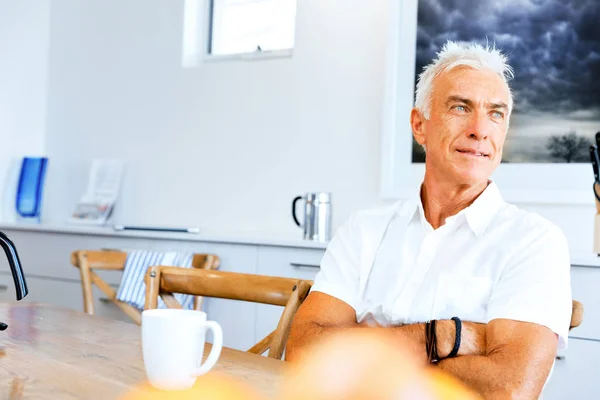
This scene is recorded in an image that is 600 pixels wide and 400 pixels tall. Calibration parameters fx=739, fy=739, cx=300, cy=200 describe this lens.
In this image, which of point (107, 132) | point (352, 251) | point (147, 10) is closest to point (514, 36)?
point (352, 251)

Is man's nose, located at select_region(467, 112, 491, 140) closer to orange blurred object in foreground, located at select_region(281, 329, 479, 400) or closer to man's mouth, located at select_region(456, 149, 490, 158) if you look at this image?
man's mouth, located at select_region(456, 149, 490, 158)

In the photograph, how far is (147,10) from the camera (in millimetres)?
3436

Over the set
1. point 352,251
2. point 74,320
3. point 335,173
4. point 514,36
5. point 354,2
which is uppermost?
point 354,2

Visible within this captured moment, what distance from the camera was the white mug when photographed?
2.88 ft

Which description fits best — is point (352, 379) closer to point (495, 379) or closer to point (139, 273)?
point (495, 379)

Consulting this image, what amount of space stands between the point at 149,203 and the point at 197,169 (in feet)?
1.04

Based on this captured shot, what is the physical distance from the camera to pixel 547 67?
2.45 meters

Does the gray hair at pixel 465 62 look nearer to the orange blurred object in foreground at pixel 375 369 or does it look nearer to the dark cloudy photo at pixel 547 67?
the orange blurred object in foreground at pixel 375 369

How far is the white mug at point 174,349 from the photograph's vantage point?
0.88m

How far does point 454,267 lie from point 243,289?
43 centimetres

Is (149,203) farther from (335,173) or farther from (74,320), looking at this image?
(74,320)

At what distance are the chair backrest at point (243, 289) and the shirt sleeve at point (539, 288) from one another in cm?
38

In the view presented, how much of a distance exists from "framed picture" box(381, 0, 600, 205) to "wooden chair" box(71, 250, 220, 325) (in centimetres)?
77

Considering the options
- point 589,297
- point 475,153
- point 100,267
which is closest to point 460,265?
point 475,153
